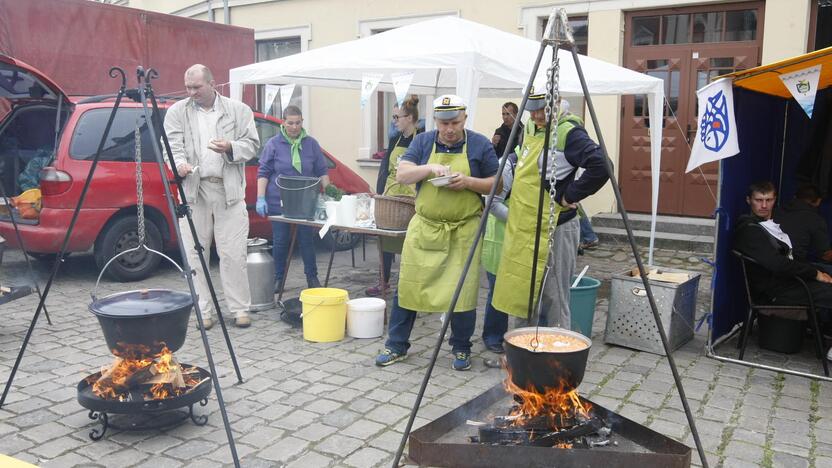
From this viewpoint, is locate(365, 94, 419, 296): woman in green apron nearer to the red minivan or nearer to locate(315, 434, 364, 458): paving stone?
the red minivan

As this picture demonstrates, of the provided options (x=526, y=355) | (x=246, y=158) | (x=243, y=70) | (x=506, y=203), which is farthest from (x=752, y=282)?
(x=243, y=70)

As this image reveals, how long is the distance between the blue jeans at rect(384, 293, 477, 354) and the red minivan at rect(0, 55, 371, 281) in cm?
207

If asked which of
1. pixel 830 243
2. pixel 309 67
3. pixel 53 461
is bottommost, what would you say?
→ pixel 53 461

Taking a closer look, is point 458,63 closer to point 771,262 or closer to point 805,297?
point 771,262

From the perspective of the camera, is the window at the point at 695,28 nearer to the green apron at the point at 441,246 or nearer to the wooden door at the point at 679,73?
the wooden door at the point at 679,73

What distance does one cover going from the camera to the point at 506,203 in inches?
205

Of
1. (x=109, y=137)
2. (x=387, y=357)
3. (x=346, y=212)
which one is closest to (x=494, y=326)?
(x=387, y=357)

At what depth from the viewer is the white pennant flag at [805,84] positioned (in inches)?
169

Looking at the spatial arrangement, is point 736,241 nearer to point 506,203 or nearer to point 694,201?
point 506,203

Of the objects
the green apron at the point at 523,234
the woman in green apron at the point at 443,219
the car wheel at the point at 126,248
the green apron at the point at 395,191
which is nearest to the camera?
the green apron at the point at 523,234

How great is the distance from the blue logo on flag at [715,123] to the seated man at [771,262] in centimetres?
76

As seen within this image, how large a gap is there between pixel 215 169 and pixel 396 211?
4.80 feet

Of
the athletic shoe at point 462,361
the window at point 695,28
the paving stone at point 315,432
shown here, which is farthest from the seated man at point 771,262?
the window at point 695,28

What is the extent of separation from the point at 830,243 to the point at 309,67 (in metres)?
4.82
